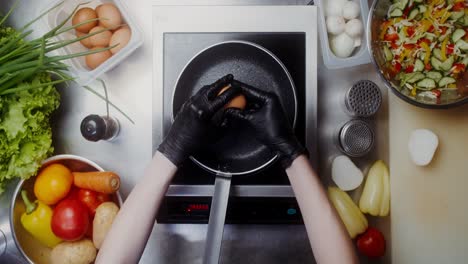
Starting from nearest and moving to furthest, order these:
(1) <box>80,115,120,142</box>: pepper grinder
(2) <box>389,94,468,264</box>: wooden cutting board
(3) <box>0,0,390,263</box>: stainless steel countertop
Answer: (2) <box>389,94,468,264</box>: wooden cutting board
(1) <box>80,115,120,142</box>: pepper grinder
(3) <box>0,0,390,263</box>: stainless steel countertop

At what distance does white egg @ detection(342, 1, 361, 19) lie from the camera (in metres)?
0.84

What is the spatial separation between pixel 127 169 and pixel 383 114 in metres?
0.63

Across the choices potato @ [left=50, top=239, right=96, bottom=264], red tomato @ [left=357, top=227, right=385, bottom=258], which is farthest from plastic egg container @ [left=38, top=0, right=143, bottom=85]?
red tomato @ [left=357, top=227, right=385, bottom=258]

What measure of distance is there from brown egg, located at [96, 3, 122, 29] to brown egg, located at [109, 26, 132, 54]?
15 millimetres

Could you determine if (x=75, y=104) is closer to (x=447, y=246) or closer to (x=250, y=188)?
(x=250, y=188)

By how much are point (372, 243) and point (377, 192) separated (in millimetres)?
115

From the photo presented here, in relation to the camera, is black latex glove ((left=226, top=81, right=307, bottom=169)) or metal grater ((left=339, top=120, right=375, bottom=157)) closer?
black latex glove ((left=226, top=81, right=307, bottom=169))

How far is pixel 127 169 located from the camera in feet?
3.06

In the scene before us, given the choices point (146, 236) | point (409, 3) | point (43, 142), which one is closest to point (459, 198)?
point (409, 3)

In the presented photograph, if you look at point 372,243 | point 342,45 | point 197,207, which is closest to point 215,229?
point 197,207

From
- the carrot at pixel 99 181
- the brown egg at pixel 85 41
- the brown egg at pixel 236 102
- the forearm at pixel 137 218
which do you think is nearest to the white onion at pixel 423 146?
the brown egg at pixel 236 102

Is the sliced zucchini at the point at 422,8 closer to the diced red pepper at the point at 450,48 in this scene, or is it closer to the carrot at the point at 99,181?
the diced red pepper at the point at 450,48

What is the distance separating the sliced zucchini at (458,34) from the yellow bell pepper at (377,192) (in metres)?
0.30

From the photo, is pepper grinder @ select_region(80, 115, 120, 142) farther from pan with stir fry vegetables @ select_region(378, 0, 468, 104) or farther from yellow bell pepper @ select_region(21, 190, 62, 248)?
pan with stir fry vegetables @ select_region(378, 0, 468, 104)
